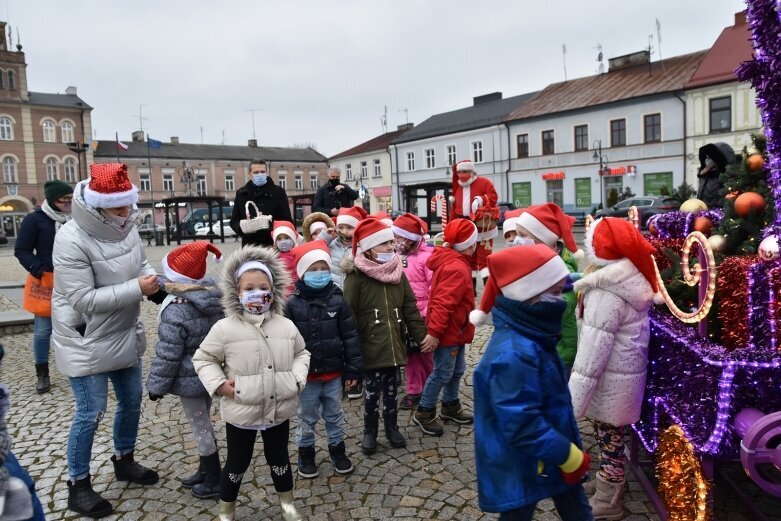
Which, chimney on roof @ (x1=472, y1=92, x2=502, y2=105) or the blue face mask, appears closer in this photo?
the blue face mask

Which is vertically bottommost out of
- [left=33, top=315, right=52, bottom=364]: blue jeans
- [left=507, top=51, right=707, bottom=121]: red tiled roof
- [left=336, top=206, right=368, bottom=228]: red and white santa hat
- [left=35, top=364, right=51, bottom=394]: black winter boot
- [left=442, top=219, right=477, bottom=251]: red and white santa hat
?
[left=35, top=364, right=51, bottom=394]: black winter boot

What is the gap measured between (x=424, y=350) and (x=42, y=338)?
405 cm

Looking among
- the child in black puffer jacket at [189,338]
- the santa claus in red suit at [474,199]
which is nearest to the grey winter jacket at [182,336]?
the child in black puffer jacket at [189,338]

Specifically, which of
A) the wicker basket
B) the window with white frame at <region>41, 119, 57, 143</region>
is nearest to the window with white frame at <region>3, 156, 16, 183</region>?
the window with white frame at <region>41, 119, 57, 143</region>

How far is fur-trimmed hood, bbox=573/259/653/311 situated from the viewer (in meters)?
2.96

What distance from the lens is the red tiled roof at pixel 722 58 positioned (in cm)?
2991

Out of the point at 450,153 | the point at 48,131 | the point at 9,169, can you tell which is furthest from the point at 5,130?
the point at 450,153

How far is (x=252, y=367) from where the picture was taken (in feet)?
10.0

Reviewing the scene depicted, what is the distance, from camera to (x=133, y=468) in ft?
12.4

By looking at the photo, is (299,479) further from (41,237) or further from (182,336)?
(41,237)

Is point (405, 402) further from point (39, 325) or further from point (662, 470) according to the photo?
point (39, 325)

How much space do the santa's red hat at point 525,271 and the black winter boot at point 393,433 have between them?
7.21ft

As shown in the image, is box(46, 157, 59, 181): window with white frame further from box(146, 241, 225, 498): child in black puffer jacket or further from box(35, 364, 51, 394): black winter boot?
box(146, 241, 225, 498): child in black puffer jacket

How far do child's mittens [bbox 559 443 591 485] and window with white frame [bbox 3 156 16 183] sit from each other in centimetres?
5945
